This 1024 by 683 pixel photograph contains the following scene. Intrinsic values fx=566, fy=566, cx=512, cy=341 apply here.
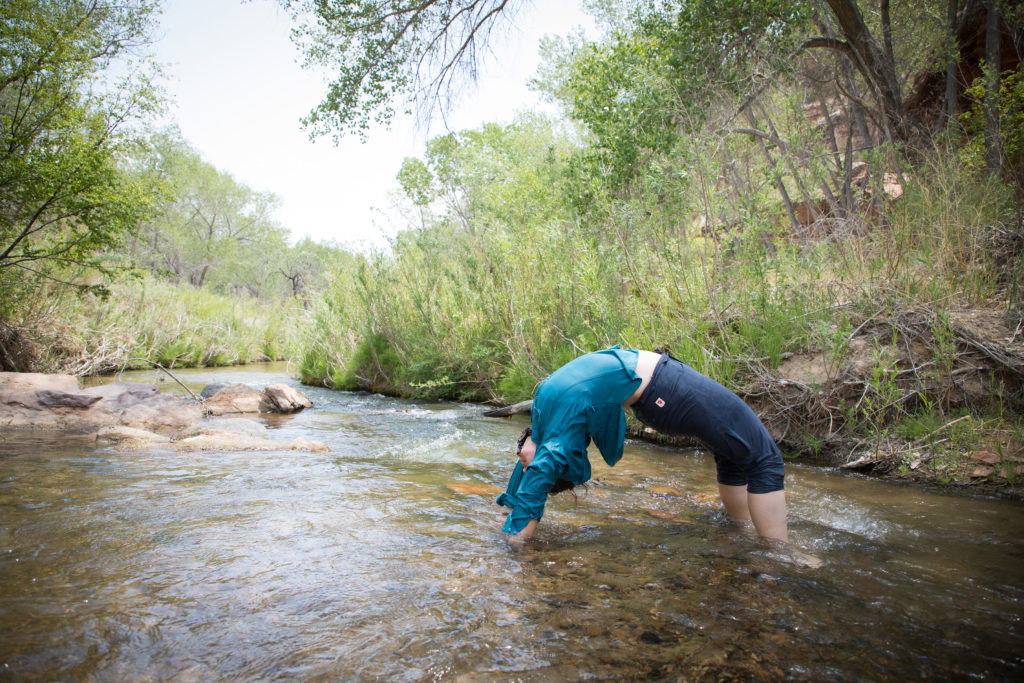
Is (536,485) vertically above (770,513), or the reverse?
(536,485)

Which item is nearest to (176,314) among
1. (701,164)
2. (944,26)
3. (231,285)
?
(701,164)

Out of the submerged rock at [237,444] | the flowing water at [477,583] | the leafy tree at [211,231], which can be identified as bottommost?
the flowing water at [477,583]

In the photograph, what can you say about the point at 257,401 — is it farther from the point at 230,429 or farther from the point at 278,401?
the point at 230,429

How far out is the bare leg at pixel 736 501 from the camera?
2.98m

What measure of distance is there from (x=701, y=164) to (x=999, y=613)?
4063 mm

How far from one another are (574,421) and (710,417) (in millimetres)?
649

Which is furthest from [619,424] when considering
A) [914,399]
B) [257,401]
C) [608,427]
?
[257,401]

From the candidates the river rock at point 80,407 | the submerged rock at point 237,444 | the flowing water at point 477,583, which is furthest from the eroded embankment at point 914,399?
the river rock at point 80,407

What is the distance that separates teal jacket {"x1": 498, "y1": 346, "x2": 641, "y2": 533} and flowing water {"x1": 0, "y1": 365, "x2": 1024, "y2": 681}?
385 mm

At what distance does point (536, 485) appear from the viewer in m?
2.49

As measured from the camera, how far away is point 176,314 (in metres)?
16.4

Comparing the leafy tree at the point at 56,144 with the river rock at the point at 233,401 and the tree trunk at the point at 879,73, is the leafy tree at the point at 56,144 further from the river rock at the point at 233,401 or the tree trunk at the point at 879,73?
the tree trunk at the point at 879,73

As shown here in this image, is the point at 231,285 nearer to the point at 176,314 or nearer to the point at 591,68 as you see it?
the point at 176,314

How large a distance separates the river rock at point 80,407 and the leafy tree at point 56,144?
2.23 meters
